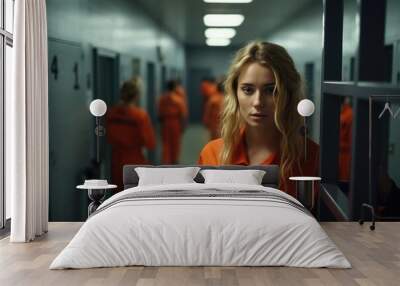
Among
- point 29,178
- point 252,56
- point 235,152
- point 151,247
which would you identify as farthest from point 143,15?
point 151,247

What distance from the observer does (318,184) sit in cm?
741

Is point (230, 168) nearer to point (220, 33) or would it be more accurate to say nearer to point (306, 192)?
point (306, 192)

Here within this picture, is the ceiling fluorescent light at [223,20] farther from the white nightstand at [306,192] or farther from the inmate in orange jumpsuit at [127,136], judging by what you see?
the white nightstand at [306,192]

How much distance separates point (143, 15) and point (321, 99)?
82.4 inches

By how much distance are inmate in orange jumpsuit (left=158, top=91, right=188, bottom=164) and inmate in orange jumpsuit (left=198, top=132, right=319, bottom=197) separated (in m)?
0.30

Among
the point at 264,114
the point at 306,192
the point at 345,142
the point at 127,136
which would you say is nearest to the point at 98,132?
→ the point at 127,136

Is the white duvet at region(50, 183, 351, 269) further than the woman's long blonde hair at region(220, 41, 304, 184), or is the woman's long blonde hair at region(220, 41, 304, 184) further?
the woman's long blonde hair at region(220, 41, 304, 184)

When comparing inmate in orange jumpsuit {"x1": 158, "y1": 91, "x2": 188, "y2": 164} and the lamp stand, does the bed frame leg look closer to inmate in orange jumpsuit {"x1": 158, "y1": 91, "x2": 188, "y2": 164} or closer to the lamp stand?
inmate in orange jumpsuit {"x1": 158, "y1": 91, "x2": 188, "y2": 164}

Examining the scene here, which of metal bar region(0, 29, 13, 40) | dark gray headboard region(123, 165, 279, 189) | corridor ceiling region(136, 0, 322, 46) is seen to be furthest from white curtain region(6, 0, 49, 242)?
corridor ceiling region(136, 0, 322, 46)

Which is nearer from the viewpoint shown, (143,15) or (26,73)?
(26,73)

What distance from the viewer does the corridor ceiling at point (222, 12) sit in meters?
7.29

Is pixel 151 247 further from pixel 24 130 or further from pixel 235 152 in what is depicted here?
pixel 235 152

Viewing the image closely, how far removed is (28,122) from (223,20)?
2455mm

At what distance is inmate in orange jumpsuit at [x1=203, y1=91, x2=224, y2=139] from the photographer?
24.2 feet
